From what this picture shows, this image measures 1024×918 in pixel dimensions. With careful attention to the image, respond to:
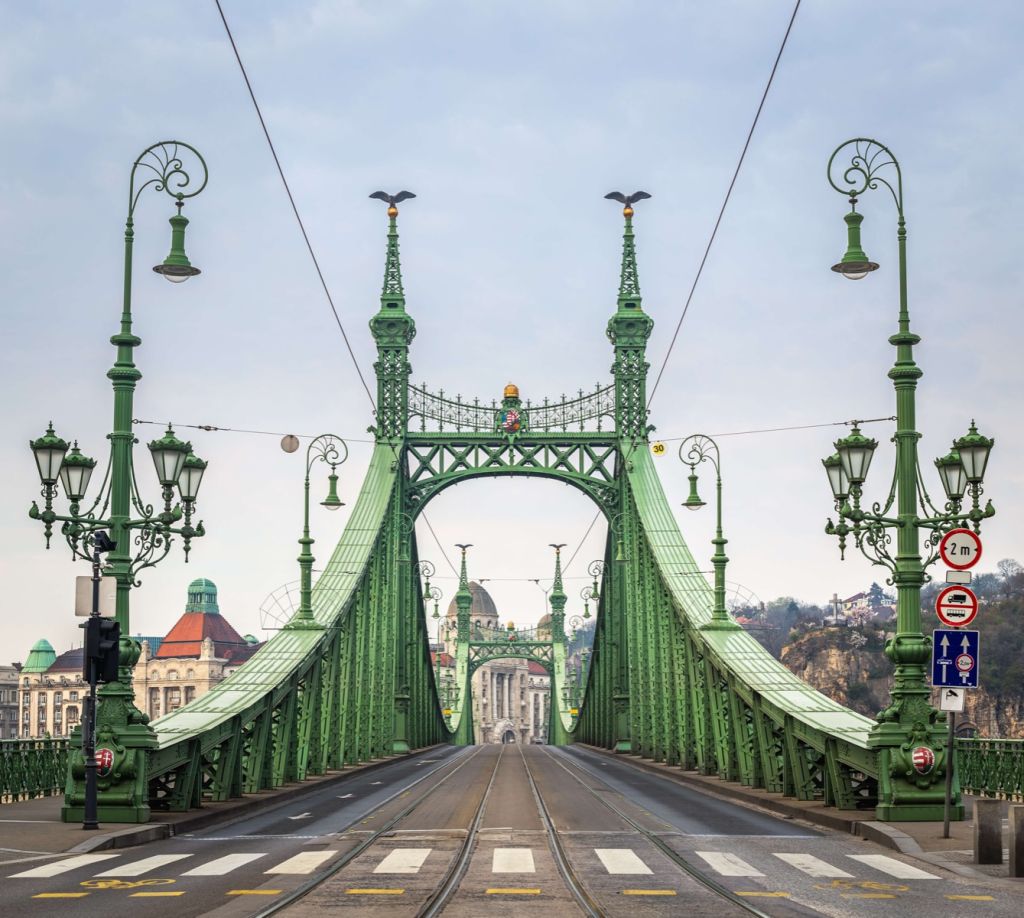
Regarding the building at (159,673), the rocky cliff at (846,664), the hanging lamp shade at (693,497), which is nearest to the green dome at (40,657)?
the building at (159,673)

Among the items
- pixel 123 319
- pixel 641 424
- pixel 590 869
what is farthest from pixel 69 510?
pixel 641 424

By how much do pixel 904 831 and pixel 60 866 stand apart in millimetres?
9654

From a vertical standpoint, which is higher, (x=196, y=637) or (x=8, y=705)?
(x=196, y=637)

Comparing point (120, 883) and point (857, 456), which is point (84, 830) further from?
point (857, 456)

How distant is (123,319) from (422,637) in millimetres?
41757

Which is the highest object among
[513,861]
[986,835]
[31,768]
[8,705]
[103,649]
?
[103,649]

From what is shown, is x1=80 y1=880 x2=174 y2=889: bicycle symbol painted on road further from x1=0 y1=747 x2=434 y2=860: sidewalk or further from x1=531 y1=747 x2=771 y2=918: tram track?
x1=531 y1=747 x2=771 y2=918: tram track

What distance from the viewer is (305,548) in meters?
36.5

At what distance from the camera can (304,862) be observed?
17.1m

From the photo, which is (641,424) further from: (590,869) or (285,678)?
(590,869)

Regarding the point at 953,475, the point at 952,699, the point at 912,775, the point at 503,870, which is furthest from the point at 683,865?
the point at 953,475

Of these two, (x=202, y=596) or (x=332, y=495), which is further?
(x=202, y=596)

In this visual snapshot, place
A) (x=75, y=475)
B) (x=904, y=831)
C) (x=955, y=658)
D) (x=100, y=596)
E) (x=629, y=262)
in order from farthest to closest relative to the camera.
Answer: (x=629, y=262) < (x=75, y=475) < (x=100, y=596) < (x=904, y=831) < (x=955, y=658)

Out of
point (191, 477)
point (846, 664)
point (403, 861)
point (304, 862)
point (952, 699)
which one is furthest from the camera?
point (846, 664)
